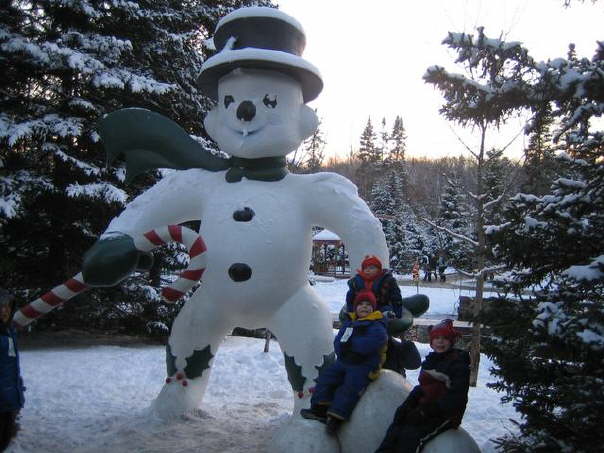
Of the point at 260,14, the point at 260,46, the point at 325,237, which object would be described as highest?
the point at 260,14

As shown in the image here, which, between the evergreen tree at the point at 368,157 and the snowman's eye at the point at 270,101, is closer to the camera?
the snowman's eye at the point at 270,101

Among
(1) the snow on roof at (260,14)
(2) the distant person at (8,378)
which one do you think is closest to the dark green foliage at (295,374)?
(2) the distant person at (8,378)

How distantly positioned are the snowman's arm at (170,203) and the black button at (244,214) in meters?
0.49

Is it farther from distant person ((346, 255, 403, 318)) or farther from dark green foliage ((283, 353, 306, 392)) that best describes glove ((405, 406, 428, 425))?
dark green foliage ((283, 353, 306, 392))

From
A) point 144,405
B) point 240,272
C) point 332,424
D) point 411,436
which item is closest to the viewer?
point 411,436

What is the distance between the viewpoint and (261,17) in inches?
174

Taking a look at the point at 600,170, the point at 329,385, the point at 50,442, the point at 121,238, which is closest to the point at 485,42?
the point at 600,170

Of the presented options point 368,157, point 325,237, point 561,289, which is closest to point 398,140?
point 368,157

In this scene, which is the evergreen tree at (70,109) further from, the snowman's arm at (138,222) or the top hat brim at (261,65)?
the top hat brim at (261,65)

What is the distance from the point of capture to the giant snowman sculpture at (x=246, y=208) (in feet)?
13.7

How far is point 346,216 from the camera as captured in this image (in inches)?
168

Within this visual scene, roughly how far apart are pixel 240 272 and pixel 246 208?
1.57 feet

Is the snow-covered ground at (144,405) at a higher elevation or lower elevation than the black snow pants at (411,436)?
lower

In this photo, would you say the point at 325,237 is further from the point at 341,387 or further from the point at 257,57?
the point at 341,387
